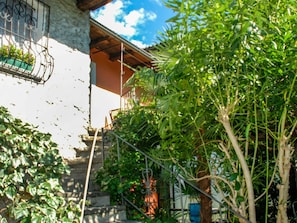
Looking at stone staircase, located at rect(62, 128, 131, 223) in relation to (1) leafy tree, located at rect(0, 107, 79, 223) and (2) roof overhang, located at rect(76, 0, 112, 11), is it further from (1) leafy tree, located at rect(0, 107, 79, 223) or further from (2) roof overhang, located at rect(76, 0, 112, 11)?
(2) roof overhang, located at rect(76, 0, 112, 11)

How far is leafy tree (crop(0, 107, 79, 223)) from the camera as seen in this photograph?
9.76 ft

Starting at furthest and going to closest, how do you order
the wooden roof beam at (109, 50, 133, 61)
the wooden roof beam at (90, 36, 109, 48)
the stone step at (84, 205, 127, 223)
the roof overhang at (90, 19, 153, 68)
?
the wooden roof beam at (109, 50, 133, 61), the wooden roof beam at (90, 36, 109, 48), the roof overhang at (90, 19, 153, 68), the stone step at (84, 205, 127, 223)

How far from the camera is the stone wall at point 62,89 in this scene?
14.6ft

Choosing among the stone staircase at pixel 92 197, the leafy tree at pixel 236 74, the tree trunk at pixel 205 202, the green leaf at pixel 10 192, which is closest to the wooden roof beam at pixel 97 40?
the stone staircase at pixel 92 197

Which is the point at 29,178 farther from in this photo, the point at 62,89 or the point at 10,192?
the point at 62,89

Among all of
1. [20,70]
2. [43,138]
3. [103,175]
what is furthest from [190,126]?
[20,70]

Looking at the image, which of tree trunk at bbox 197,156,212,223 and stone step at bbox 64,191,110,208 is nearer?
tree trunk at bbox 197,156,212,223

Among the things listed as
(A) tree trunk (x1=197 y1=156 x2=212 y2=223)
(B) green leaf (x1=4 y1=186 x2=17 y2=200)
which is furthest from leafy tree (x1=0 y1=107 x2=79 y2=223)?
(A) tree trunk (x1=197 y1=156 x2=212 y2=223)

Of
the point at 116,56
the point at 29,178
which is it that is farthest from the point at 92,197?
the point at 116,56

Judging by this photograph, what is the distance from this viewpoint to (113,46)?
7562 millimetres

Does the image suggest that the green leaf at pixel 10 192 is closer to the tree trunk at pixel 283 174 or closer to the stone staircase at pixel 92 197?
the stone staircase at pixel 92 197

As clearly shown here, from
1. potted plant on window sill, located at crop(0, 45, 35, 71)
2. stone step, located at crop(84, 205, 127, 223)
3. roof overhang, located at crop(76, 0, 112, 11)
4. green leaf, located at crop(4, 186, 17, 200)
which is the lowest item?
stone step, located at crop(84, 205, 127, 223)

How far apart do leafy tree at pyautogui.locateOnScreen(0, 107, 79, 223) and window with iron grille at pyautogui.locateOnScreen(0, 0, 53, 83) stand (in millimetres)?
1204

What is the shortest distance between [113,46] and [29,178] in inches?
193
